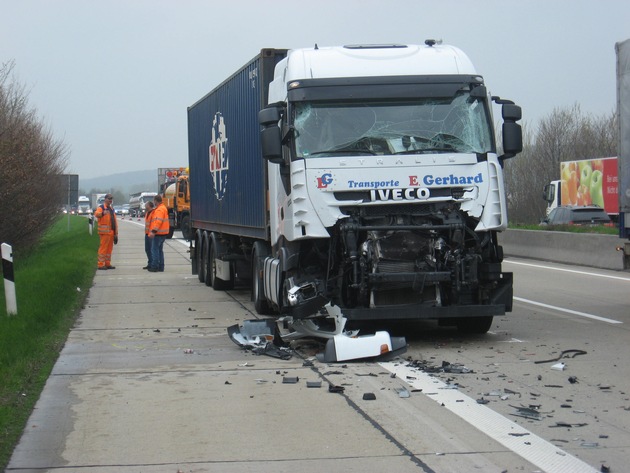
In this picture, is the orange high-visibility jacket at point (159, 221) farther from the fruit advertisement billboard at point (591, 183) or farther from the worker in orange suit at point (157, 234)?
the fruit advertisement billboard at point (591, 183)

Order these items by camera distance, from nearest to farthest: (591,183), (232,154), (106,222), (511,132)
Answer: (511,132) < (232,154) < (106,222) < (591,183)

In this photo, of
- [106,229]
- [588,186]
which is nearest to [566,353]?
[106,229]

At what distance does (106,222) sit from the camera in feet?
84.7

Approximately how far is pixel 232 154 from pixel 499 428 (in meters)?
10.3

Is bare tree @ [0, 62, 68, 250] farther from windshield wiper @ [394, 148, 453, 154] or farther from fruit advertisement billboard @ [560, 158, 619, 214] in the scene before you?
fruit advertisement billboard @ [560, 158, 619, 214]

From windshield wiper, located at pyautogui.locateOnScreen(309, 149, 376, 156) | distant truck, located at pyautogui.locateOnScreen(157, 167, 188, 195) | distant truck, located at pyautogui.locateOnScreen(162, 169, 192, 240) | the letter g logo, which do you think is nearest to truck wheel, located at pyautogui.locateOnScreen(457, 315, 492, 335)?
windshield wiper, located at pyautogui.locateOnScreen(309, 149, 376, 156)

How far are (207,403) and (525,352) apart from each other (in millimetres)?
3941

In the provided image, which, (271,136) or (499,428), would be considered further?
(271,136)

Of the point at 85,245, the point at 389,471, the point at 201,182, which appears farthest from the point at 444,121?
the point at 85,245

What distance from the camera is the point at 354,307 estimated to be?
11172 millimetres

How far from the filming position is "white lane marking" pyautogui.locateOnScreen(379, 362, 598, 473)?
6219 millimetres

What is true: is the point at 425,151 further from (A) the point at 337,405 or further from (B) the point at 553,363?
(A) the point at 337,405

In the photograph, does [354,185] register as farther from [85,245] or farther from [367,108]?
[85,245]

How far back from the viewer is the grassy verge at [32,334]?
794 cm
